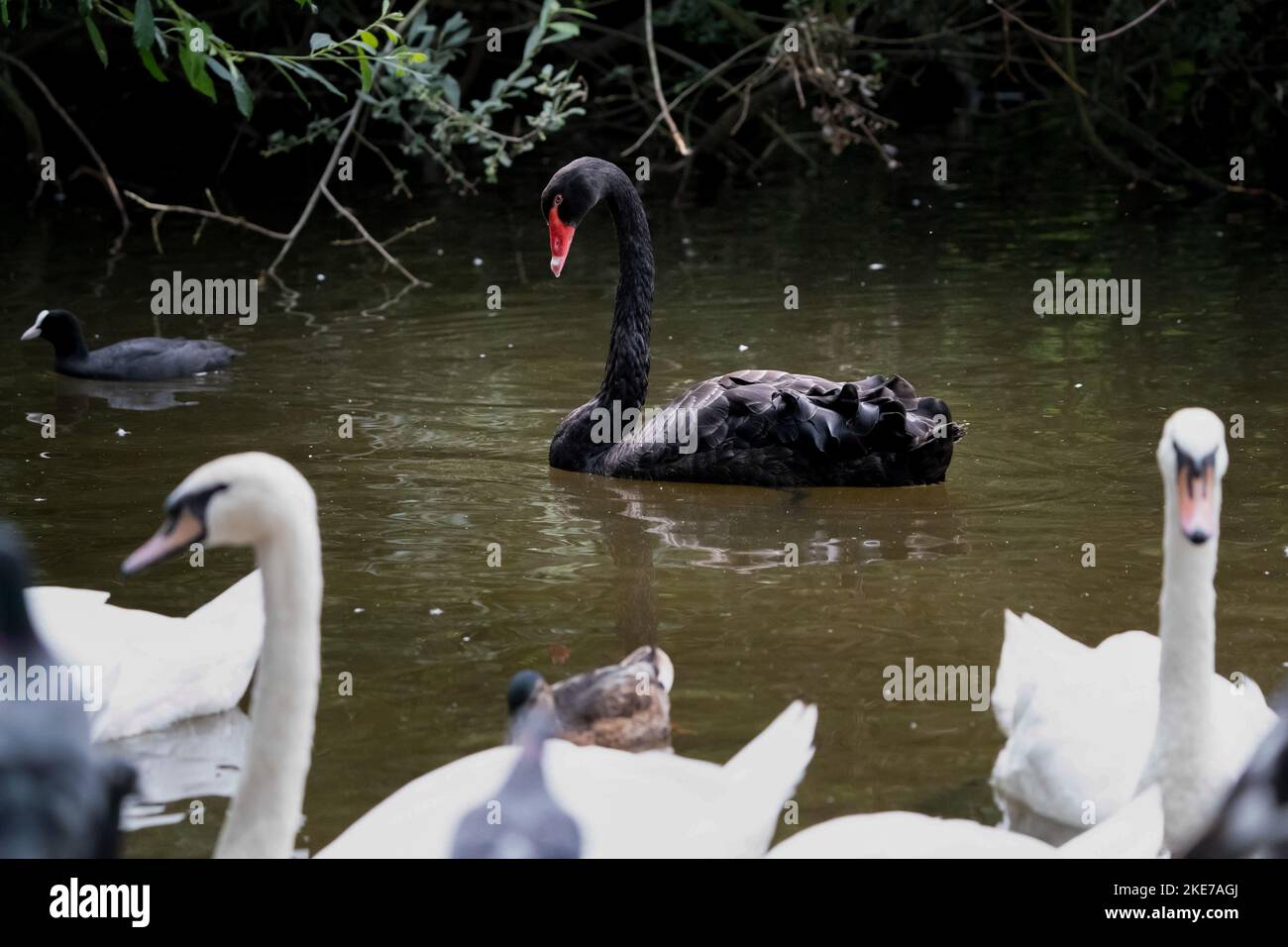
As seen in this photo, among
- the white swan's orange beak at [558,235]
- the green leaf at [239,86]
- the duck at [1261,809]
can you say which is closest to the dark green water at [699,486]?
the white swan's orange beak at [558,235]

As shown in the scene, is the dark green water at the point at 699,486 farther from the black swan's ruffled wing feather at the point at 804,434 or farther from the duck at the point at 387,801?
the duck at the point at 387,801

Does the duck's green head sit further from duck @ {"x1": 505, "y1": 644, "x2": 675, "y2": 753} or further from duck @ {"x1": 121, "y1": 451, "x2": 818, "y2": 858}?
duck @ {"x1": 121, "y1": 451, "x2": 818, "y2": 858}

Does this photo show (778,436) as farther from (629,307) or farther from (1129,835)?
(1129,835)

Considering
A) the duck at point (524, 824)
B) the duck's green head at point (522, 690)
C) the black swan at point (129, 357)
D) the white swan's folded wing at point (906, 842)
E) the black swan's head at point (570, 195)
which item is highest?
the black swan's head at point (570, 195)

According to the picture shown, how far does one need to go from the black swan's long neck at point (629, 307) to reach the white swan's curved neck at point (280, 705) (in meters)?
4.71

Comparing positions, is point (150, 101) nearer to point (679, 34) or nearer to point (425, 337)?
point (679, 34)

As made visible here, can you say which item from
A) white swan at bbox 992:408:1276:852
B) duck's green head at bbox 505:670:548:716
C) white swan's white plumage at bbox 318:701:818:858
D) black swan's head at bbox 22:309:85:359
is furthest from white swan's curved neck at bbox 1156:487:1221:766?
black swan's head at bbox 22:309:85:359

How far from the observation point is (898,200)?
51.3ft

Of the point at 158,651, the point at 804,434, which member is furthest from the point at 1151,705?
the point at 804,434

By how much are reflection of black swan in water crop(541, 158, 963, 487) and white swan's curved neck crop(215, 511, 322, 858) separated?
4.11 metres

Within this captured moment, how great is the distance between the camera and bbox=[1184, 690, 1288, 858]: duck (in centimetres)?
253

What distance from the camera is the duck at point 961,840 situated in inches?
142

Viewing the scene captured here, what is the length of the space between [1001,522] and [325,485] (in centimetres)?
276

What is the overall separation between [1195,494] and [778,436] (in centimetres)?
360
